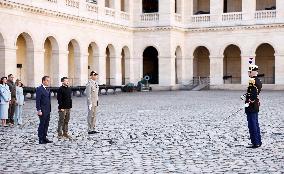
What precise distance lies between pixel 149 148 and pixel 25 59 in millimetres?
26543

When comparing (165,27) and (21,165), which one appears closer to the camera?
(21,165)

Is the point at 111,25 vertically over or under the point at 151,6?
under

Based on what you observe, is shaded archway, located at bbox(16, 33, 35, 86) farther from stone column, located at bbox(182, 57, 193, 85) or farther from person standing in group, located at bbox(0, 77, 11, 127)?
stone column, located at bbox(182, 57, 193, 85)

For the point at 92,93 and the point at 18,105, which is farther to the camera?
the point at 18,105

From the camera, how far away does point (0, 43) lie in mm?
31078

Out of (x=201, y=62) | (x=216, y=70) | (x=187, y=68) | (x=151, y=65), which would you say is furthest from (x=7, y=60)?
(x=201, y=62)

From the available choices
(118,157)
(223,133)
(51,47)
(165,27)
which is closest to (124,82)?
(165,27)

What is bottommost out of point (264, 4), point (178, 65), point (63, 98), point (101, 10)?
point (63, 98)

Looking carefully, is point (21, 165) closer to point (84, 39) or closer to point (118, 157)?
point (118, 157)

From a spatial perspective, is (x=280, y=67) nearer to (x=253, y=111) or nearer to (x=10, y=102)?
(x=10, y=102)

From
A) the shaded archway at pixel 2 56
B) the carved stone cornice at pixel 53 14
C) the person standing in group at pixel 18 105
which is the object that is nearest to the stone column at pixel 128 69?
the carved stone cornice at pixel 53 14

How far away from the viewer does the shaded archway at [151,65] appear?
51375 millimetres

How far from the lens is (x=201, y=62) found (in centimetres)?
5234

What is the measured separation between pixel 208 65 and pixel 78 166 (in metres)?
42.2
